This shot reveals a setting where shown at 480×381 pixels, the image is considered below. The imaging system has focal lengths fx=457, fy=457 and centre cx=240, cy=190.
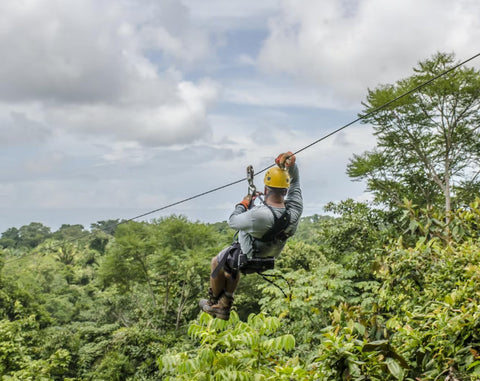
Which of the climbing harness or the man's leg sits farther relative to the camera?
the man's leg

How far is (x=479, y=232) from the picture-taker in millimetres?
5246

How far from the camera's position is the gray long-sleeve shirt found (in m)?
3.14

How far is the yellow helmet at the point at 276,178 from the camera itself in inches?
126

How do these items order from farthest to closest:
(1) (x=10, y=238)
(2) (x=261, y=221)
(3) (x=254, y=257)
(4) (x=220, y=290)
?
(1) (x=10, y=238), (4) (x=220, y=290), (3) (x=254, y=257), (2) (x=261, y=221)

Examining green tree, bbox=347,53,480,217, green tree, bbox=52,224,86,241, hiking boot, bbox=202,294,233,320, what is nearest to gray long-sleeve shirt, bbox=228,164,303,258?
hiking boot, bbox=202,294,233,320

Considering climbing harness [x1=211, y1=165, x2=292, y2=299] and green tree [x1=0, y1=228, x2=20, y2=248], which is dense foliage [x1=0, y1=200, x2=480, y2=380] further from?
green tree [x1=0, y1=228, x2=20, y2=248]

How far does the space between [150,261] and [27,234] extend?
148 ft

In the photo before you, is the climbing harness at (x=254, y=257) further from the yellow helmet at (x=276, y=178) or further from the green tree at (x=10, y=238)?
the green tree at (x=10, y=238)

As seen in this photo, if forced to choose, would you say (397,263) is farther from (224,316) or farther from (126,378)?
(126,378)

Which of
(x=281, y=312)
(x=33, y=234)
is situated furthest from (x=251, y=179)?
(x=33, y=234)

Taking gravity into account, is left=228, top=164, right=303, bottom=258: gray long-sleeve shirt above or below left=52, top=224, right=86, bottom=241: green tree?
below

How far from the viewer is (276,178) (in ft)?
10.5

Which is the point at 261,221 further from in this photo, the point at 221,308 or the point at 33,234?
the point at 33,234

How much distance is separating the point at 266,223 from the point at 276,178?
0.32 metres
